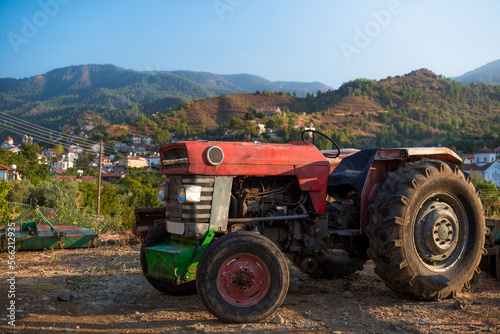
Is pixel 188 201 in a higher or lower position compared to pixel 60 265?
higher

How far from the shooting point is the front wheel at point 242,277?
3818 mm

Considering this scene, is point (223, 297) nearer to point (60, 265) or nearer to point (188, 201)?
point (188, 201)

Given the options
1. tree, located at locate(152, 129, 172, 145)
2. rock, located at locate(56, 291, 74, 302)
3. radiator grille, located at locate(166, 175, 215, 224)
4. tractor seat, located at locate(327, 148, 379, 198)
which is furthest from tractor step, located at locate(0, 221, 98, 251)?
tree, located at locate(152, 129, 172, 145)

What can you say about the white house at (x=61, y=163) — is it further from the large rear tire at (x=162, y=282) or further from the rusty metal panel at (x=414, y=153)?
the rusty metal panel at (x=414, y=153)

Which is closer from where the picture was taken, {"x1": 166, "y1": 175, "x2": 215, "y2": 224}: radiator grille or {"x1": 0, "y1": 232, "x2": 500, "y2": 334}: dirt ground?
{"x1": 0, "y1": 232, "x2": 500, "y2": 334}: dirt ground

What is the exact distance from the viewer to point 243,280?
3938mm

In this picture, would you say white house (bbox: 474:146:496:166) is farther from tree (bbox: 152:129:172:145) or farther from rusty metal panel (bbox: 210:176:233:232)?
tree (bbox: 152:129:172:145)

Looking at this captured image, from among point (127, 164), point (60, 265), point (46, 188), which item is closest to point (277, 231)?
point (60, 265)

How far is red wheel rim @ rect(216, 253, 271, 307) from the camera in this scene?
3.93 m

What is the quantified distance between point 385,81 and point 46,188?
175419 mm

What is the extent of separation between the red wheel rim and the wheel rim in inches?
72.0

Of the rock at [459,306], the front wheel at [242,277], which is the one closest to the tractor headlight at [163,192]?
the front wheel at [242,277]

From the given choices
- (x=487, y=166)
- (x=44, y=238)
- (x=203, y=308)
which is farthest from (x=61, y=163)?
(x=203, y=308)

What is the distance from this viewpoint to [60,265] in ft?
22.0
